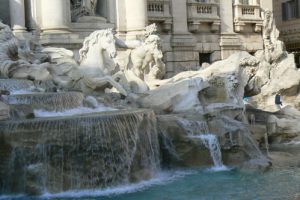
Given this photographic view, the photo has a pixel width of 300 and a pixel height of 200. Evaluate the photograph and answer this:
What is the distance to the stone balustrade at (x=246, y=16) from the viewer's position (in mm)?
22188

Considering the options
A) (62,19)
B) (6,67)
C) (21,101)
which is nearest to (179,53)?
(62,19)

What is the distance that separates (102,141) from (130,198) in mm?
1269

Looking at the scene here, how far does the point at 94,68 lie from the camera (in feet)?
44.2

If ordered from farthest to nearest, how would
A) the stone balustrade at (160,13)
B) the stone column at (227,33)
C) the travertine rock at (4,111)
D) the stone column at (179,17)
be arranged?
the stone column at (227,33) < the stone column at (179,17) < the stone balustrade at (160,13) < the travertine rock at (4,111)

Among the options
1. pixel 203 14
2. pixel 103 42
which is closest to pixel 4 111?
pixel 103 42

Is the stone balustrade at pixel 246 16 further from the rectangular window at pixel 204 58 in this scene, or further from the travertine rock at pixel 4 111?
the travertine rock at pixel 4 111

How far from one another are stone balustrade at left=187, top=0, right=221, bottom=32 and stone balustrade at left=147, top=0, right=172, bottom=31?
3.08 ft

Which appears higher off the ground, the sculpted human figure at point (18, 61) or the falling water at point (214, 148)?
the sculpted human figure at point (18, 61)

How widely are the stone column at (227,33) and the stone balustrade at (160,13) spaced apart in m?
2.47

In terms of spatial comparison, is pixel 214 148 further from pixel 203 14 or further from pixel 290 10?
pixel 290 10

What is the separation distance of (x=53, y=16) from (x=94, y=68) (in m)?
3.37

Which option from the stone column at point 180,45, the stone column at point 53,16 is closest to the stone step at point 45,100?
the stone column at point 53,16

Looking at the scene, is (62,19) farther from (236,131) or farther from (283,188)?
(283,188)

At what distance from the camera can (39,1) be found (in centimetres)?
1644
